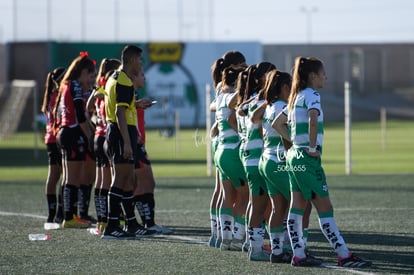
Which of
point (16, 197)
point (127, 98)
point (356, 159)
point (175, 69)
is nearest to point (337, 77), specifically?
point (175, 69)

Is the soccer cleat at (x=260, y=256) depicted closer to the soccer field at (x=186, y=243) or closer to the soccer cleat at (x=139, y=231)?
the soccer field at (x=186, y=243)

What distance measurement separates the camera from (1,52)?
7550 cm

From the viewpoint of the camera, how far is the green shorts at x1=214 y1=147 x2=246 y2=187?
1135 cm

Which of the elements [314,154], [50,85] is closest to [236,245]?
[314,154]

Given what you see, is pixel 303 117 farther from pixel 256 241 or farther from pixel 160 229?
pixel 160 229

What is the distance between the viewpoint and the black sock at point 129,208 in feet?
41.9

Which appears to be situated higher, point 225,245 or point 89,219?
point 225,245

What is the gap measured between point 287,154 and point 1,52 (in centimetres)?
A: 6764

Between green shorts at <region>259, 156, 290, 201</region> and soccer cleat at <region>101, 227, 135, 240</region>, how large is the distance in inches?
109

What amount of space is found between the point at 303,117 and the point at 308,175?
0.58m

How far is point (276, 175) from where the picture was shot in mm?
10359

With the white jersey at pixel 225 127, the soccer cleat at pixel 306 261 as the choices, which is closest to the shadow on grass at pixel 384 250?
the soccer cleat at pixel 306 261

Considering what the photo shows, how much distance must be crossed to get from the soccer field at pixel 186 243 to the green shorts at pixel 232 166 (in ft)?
2.75

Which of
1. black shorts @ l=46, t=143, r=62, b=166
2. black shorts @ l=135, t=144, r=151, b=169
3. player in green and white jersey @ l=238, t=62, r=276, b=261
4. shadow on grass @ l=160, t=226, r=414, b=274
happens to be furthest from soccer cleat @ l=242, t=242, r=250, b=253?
black shorts @ l=46, t=143, r=62, b=166
